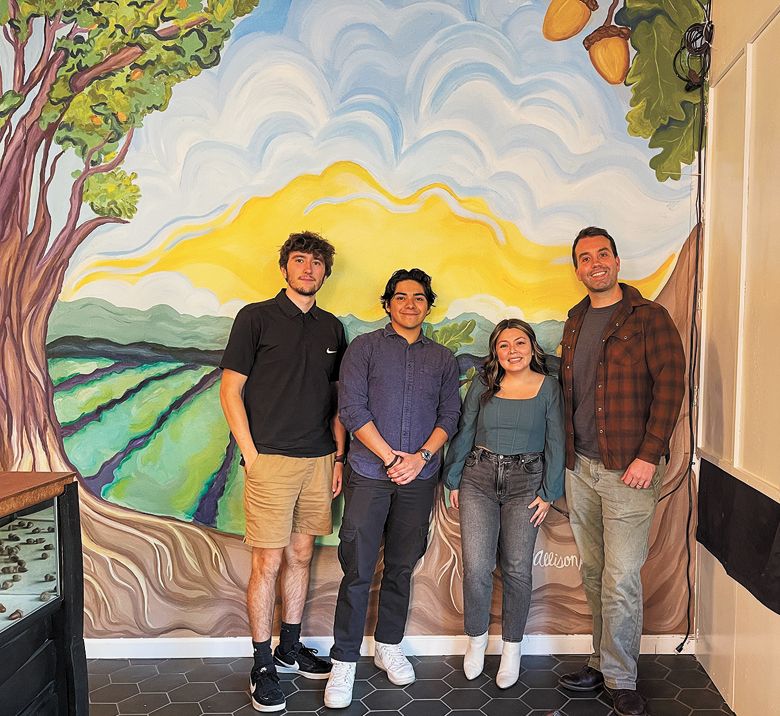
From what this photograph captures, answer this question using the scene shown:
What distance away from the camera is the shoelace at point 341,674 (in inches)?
104

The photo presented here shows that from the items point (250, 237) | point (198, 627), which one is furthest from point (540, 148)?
point (198, 627)

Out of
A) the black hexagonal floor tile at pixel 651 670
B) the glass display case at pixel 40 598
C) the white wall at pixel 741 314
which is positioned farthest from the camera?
the black hexagonal floor tile at pixel 651 670

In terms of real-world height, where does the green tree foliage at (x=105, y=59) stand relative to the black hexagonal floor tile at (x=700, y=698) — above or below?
above

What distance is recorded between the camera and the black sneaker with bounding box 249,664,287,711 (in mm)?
2600

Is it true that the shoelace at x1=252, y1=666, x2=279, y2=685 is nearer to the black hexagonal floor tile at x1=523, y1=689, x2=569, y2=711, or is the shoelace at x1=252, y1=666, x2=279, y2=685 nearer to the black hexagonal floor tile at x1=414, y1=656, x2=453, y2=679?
the black hexagonal floor tile at x1=414, y1=656, x2=453, y2=679

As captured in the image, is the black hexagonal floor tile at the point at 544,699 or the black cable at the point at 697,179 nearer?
the black hexagonal floor tile at the point at 544,699

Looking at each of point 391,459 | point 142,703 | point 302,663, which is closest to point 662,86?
point 391,459

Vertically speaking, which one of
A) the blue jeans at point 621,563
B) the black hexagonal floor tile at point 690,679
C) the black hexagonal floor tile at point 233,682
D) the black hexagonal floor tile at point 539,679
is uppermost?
the blue jeans at point 621,563

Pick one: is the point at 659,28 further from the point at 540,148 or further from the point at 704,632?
the point at 704,632

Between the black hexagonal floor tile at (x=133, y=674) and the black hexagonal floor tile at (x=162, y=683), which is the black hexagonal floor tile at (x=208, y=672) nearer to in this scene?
the black hexagonal floor tile at (x=162, y=683)

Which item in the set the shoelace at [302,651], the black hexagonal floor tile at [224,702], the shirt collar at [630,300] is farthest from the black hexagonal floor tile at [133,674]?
the shirt collar at [630,300]

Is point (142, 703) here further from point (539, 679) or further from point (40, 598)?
point (539, 679)

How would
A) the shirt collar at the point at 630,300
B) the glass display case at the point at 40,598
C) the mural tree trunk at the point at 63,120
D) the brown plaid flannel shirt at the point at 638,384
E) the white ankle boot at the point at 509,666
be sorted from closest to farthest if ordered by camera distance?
the glass display case at the point at 40,598 < the brown plaid flannel shirt at the point at 638,384 < the shirt collar at the point at 630,300 < the white ankle boot at the point at 509,666 < the mural tree trunk at the point at 63,120

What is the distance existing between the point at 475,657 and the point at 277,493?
114 centimetres
